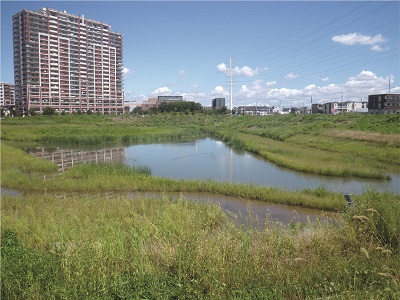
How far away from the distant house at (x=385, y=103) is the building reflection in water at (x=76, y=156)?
54215 mm

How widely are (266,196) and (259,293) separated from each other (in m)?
9.23

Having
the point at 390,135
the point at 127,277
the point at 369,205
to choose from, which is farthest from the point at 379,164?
the point at 127,277

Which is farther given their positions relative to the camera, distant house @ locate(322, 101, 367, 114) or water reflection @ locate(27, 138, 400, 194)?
distant house @ locate(322, 101, 367, 114)

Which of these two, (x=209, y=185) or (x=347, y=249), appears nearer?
(x=347, y=249)

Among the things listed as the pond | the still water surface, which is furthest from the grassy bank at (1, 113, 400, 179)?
the pond

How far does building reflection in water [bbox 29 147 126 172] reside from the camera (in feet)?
76.2

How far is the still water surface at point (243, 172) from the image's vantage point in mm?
15727

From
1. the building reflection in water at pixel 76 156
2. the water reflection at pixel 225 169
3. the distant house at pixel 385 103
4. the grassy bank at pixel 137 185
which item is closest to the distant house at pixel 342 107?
the distant house at pixel 385 103

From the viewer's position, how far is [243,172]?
19.6 m

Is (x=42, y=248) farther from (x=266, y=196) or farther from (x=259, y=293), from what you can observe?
(x=266, y=196)

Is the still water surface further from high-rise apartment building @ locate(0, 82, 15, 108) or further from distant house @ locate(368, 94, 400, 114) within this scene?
high-rise apartment building @ locate(0, 82, 15, 108)

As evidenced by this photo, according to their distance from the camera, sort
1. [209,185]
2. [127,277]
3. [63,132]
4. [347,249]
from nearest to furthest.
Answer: [127,277] < [347,249] < [209,185] < [63,132]

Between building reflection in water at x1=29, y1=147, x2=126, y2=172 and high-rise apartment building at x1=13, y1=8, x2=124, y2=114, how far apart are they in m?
48.5

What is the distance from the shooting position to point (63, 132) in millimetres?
42531
